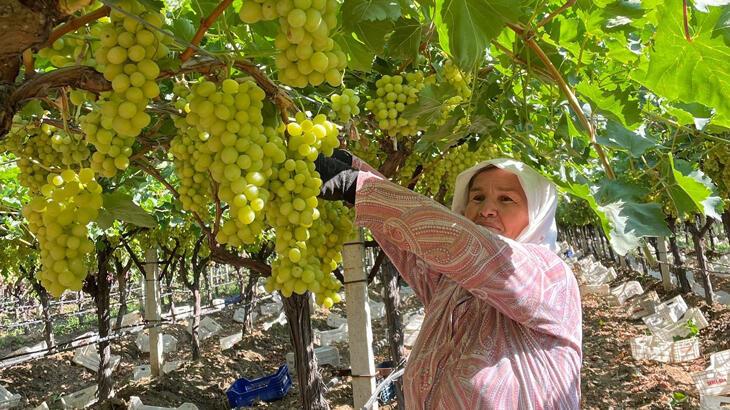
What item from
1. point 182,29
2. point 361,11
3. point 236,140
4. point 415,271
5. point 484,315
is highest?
point 182,29

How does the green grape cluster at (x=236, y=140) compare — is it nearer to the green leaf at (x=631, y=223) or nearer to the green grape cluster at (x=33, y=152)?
the green leaf at (x=631, y=223)

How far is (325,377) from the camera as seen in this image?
9.20m

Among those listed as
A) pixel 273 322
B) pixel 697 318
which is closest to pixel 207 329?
pixel 273 322

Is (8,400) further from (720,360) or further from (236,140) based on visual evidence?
(720,360)

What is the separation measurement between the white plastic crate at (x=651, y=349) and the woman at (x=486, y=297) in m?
7.72

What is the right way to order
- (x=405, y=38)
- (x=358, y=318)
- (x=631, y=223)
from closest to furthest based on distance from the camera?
(x=631, y=223), (x=405, y=38), (x=358, y=318)

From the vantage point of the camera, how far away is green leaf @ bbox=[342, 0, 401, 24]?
1241 millimetres

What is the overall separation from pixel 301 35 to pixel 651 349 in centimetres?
920

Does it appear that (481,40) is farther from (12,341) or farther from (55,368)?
(12,341)

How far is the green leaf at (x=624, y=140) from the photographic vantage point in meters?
2.07

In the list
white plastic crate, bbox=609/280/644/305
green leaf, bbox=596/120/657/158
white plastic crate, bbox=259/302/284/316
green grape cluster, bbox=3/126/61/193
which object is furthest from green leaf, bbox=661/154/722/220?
white plastic crate, bbox=259/302/284/316

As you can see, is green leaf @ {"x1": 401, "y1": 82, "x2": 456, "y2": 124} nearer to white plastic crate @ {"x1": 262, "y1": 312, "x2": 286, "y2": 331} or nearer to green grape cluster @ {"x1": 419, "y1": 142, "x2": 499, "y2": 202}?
green grape cluster @ {"x1": 419, "y1": 142, "x2": 499, "y2": 202}

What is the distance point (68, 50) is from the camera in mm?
1188

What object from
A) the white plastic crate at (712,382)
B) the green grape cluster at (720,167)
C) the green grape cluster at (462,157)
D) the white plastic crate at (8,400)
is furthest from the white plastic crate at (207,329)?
the green grape cluster at (462,157)
